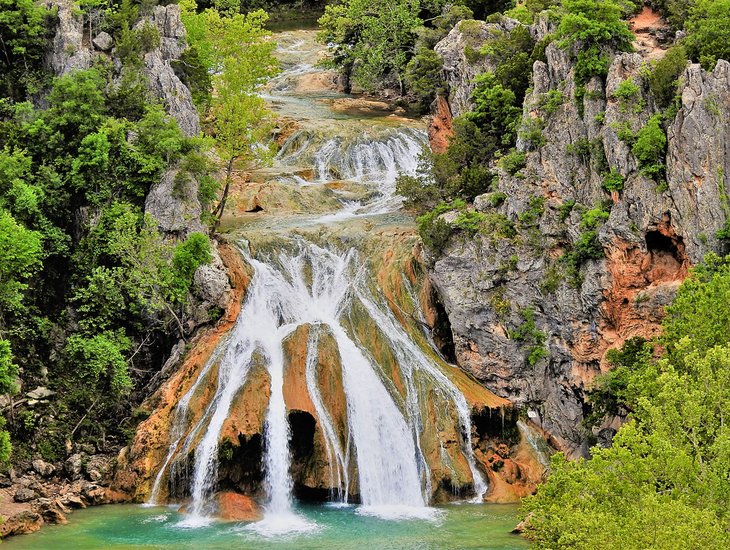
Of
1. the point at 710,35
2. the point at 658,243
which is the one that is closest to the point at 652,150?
the point at 658,243

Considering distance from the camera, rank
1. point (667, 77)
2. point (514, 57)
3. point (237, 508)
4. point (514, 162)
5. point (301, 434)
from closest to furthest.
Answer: point (237, 508), point (301, 434), point (667, 77), point (514, 162), point (514, 57)

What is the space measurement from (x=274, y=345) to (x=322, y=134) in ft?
75.9

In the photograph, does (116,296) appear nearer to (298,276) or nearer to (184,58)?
(298,276)

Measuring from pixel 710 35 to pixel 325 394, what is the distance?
76.3ft

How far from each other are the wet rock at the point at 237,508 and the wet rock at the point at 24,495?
6898 millimetres

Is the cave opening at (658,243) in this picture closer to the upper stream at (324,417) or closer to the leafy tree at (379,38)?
the upper stream at (324,417)

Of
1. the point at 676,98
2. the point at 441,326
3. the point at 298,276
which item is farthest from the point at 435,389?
the point at 676,98

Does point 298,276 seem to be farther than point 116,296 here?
Yes

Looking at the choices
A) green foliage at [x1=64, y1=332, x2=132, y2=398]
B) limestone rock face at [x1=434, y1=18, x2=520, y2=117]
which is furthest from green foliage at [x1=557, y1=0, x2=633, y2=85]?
green foliage at [x1=64, y1=332, x2=132, y2=398]

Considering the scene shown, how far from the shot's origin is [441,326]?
145 feet

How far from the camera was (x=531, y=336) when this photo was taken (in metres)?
42.2

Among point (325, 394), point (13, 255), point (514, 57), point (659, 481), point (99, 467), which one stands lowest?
point (659, 481)

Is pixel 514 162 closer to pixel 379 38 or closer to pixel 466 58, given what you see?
pixel 466 58

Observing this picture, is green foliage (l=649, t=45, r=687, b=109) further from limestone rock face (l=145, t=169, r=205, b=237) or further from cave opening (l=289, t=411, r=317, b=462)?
limestone rock face (l=145, t=169, r=205, b=237)
